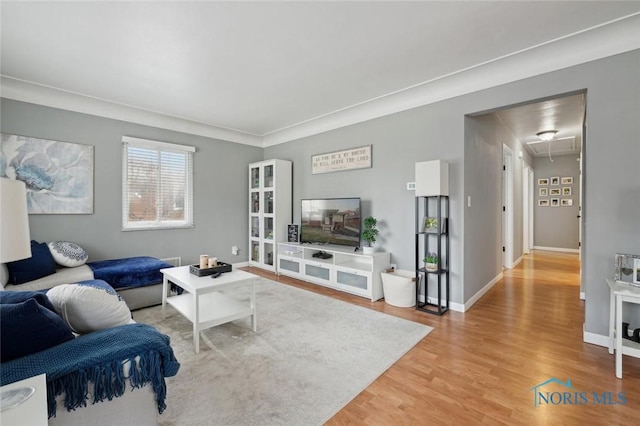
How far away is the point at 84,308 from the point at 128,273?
1.91 meters

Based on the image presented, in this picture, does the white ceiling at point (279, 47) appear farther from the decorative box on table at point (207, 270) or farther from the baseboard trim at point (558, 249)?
the baseboard trim at point (558, 249)

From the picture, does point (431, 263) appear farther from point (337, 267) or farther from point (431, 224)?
point (337, 267)

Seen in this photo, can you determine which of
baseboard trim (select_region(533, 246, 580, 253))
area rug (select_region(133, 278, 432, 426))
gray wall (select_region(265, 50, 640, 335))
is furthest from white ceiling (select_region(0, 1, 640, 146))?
baseboard trim (select_region(533, 246, 580, 253))

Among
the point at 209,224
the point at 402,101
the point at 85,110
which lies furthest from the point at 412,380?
the point at 85,110

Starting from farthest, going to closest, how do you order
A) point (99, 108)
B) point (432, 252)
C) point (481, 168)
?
point (99, 108) → point (481, 168) → point (432, 252)

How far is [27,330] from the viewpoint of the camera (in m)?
1.13

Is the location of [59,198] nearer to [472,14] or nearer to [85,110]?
[85,110]

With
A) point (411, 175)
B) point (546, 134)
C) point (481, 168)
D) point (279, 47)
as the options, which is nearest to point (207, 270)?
point (279, 47)

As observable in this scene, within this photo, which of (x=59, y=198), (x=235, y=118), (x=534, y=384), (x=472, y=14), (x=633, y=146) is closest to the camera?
(x=534, y=384)

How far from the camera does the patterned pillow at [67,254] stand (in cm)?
307

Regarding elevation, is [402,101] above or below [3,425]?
above

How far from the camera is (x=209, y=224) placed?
16.1ft

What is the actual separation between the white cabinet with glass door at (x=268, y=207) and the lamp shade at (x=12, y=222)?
3.84 m

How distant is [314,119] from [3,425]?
429 centimetres
